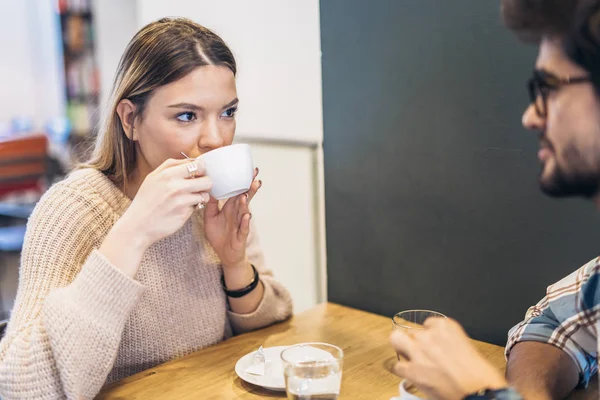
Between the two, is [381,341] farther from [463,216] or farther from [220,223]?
[220,223]

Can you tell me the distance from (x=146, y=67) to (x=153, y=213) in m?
0.36

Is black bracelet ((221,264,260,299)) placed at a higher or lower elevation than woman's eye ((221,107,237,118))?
lower

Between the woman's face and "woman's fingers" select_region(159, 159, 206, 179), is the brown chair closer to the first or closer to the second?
the woman's face

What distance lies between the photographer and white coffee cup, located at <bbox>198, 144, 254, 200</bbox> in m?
1.16

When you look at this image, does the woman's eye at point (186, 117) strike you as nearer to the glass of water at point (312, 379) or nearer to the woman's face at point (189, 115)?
the woman's face at point (189, 115)

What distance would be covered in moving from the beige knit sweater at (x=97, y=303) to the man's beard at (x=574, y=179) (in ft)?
2.32

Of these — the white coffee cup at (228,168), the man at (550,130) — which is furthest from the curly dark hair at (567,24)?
the white coffee cup at (228,168)

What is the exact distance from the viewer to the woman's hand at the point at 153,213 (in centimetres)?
111

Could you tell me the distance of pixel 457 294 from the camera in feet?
4.64

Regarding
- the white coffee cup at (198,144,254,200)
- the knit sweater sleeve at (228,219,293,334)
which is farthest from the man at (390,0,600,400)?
the knit sweater sleeve at (228,219,293,334)

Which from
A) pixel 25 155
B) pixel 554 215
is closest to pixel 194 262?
pixel 554 215

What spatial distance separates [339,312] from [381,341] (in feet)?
0.77

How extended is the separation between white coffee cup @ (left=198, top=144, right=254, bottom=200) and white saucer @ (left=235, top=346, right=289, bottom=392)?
1.09ft

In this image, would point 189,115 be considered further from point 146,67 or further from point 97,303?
point 97,303
